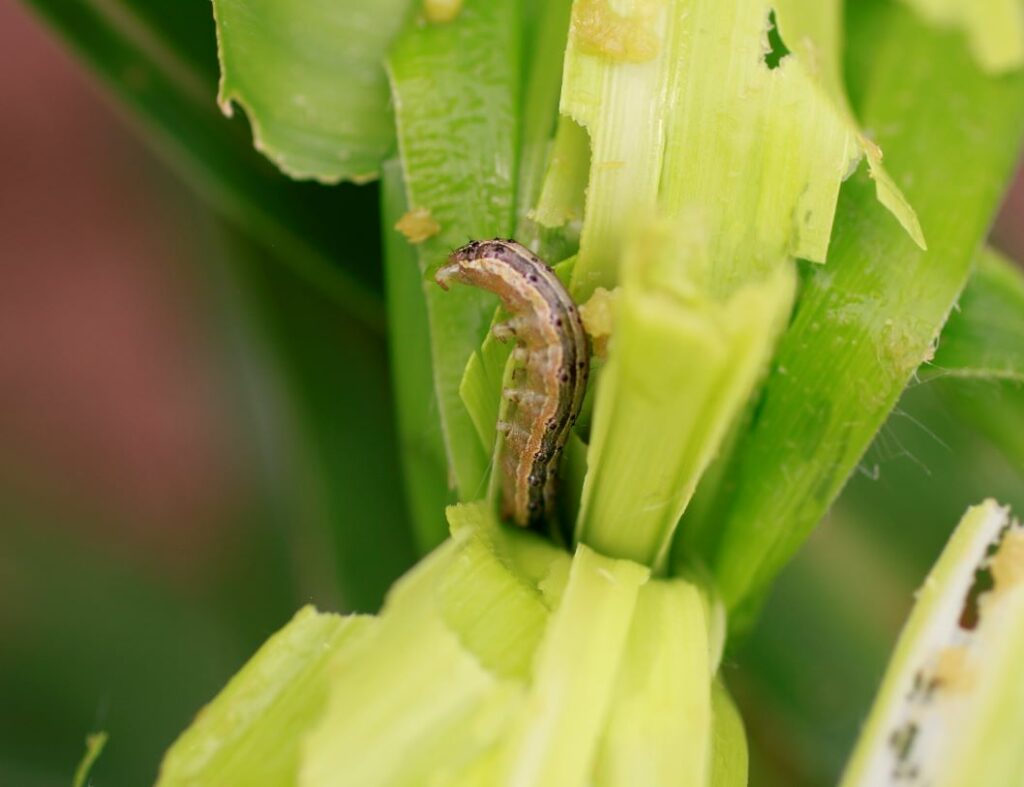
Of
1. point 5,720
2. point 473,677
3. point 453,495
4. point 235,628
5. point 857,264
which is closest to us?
point 473,677

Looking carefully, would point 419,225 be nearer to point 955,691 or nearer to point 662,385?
point 662,385

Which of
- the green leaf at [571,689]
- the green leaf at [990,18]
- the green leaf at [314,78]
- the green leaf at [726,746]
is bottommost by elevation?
the green leaf at [726,746]

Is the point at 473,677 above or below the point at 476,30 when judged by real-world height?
below

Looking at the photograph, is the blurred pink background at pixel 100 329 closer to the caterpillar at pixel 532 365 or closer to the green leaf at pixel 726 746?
the caterpillar at pixel 532 365

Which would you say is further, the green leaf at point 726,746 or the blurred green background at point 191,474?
the blurred green background at point 191,474

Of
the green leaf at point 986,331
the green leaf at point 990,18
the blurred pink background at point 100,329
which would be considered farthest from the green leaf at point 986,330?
the blurred pink background at point 100,329

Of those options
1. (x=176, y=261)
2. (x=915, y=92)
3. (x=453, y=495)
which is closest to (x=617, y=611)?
(x=453, y=495)

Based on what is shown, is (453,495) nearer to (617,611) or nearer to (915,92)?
(617,611)
